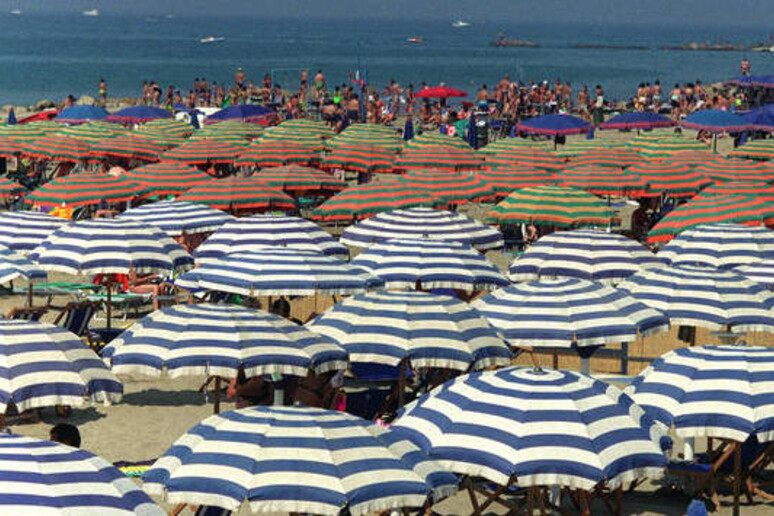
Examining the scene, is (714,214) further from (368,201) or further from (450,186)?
(368,201)

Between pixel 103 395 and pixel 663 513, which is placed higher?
pixel 103 395

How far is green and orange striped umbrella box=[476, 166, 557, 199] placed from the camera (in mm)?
23828

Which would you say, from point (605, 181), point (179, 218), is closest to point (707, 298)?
point (179, 218)

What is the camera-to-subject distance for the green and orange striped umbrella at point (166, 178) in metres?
22.9

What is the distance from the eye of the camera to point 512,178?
24094mm

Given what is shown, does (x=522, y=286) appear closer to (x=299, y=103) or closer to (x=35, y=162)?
(x=35, y=162)

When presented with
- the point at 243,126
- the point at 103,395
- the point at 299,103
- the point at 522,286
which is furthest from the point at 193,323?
the point at 299,103

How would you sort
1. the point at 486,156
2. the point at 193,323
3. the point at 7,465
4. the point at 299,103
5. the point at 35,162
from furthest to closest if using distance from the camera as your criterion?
the point at 299,103 < the point at 35,162 < the point at 486,156 < the point at 193,323 < the point at 7,465

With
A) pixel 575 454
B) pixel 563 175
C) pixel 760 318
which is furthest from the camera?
pixel 563 175

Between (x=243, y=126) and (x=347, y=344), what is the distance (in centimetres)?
1979

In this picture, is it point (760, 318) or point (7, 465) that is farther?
point (760, 318)

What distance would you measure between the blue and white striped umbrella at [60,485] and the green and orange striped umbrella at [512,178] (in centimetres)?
1653

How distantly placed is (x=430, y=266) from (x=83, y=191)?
8.16 meters

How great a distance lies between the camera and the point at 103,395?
36.6 feet
